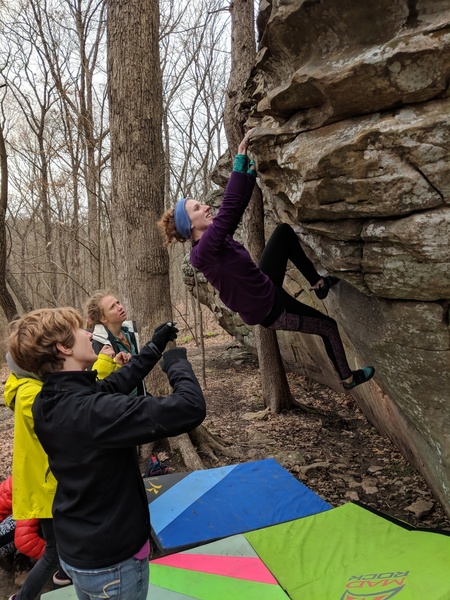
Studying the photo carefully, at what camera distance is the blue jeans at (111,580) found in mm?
1962

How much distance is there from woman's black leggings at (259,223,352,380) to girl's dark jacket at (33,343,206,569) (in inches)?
89.9

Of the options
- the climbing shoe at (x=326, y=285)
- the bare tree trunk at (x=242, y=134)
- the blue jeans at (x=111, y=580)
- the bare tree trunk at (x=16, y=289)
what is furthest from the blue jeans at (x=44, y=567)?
the bare tree trunk at (x=16, y=289)

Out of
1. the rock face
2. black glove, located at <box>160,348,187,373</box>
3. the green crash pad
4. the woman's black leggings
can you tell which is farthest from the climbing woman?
black glove, located at <box>160,348,187,373</box>

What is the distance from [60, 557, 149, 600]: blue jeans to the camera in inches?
77.2

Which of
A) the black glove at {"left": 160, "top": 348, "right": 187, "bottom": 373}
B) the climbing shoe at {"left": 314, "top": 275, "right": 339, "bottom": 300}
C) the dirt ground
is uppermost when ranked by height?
the climbing shoe at {"left": 314, "top": 275, "right": 339, "bottom": 300}

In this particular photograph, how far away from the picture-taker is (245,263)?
376cm

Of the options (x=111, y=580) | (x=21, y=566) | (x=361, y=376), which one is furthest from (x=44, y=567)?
(x=361, y=376)

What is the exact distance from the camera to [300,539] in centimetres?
401

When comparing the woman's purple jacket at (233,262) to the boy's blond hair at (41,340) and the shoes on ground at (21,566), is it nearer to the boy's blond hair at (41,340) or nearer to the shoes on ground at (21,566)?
the boy's blond hair at (41,340)

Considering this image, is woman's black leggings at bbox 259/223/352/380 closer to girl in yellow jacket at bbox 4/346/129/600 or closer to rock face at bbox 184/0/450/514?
rock face at bbox 184/0/450/514

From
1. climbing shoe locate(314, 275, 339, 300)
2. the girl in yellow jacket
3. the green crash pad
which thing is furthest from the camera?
climbing shoe locate(314, 275, 339, 300)

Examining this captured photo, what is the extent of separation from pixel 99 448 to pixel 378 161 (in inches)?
91.2

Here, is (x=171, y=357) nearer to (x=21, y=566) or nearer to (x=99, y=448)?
(x=99, y=448)

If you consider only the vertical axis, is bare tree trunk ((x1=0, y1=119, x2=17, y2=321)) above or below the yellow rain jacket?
above
